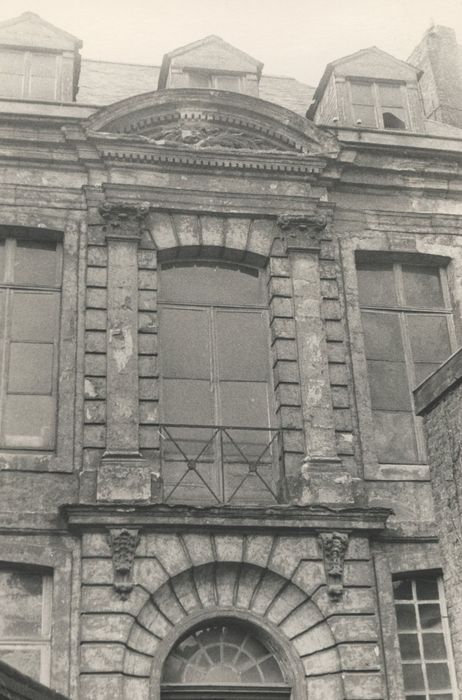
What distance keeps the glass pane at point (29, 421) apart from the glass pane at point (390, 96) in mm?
6481

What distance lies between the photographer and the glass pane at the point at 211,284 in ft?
40.6

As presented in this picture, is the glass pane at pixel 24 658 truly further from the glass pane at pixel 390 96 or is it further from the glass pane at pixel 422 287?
the glass pane at pixel 390 96

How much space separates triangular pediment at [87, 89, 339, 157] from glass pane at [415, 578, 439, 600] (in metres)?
5.34

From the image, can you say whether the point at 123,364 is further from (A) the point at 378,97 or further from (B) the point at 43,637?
(A) the point at 378,97

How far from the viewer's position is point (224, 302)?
1238 centimetres

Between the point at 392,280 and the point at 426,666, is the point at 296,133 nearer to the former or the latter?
the point at 392,280

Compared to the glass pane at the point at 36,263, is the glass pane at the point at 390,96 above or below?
above

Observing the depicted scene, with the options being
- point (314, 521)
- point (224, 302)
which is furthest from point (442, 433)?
point (224, 302)

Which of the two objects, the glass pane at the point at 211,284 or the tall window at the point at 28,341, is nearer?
the tall window at the point at 28,341

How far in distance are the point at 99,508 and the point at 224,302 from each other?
322cm

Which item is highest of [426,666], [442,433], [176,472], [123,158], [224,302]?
[123,158]

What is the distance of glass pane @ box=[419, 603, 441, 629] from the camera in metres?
10.8

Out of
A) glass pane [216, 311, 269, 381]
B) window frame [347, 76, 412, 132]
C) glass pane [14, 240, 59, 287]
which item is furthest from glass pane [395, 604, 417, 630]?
window frame [347, 76, 412, 132]

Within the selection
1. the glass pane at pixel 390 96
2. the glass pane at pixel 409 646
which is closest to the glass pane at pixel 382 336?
the glass pane at pixel 409 646
